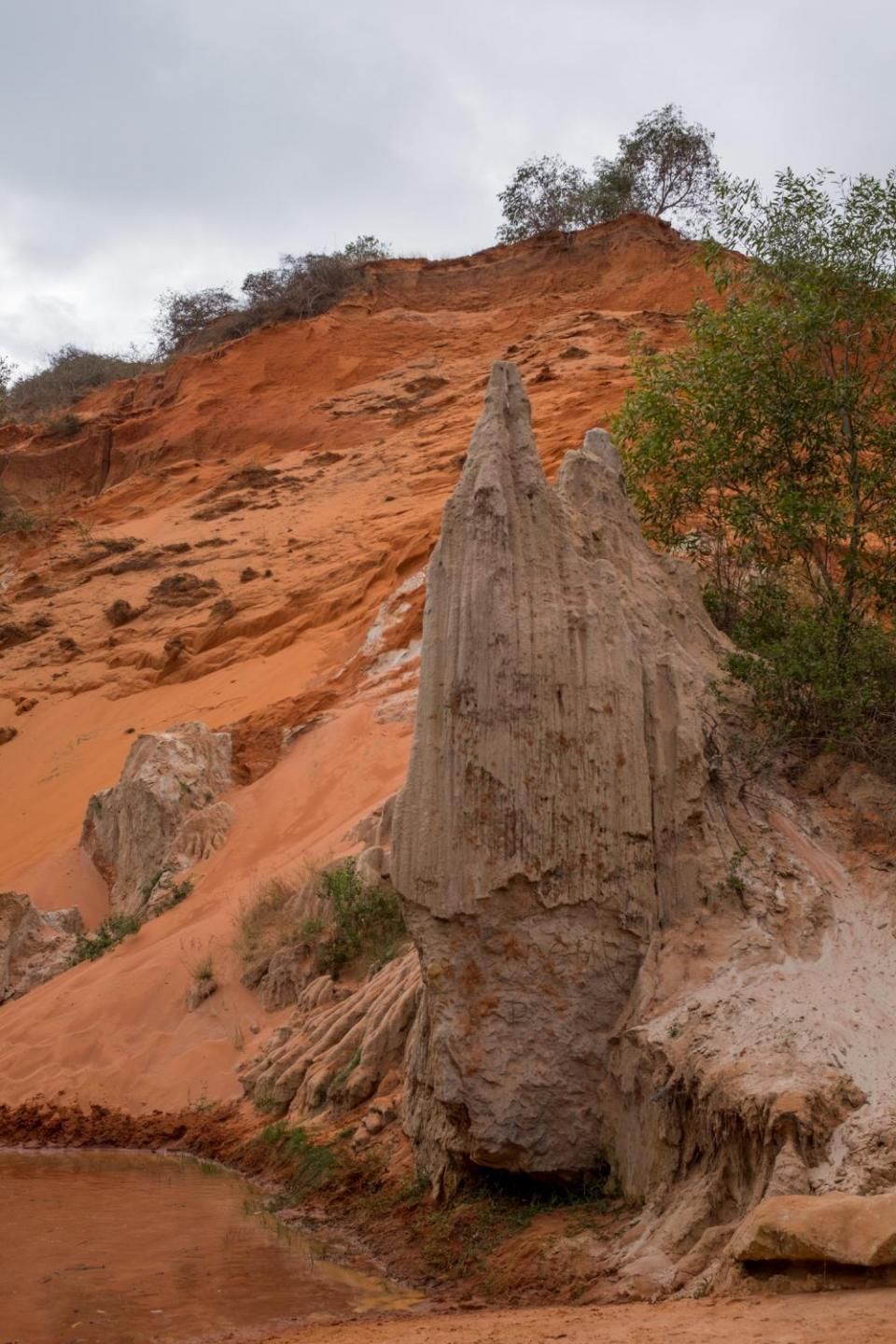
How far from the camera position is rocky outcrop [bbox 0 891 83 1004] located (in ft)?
44.2

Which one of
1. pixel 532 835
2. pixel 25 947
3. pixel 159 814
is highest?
pixel 159 814

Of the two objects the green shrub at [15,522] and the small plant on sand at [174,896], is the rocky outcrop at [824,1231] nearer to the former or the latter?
the small plant on sand at [174,896]

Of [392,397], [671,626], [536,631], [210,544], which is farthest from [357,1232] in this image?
[392,397]

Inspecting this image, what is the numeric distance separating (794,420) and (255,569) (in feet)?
48.9

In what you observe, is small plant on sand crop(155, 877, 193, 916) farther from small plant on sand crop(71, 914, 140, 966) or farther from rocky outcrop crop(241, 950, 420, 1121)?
rocky outcrop crop(241, 950, 420, 1121)

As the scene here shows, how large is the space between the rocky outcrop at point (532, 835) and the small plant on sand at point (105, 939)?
21.5 ft

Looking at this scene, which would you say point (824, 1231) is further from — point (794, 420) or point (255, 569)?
point (255, 569)

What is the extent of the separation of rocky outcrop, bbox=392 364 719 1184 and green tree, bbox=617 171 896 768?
1860 mm

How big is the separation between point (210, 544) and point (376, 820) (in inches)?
544

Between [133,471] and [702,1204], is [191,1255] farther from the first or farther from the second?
[133,471]

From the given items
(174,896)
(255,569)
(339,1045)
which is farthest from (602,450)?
(255,569)

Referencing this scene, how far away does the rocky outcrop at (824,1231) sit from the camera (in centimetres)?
424

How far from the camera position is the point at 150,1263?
22.9 ft

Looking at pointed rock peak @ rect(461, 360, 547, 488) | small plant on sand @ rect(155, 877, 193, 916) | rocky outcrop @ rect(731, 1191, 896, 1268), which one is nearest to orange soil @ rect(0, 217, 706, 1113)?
small plant on sand @ rect(155, 877, 193, 916)
